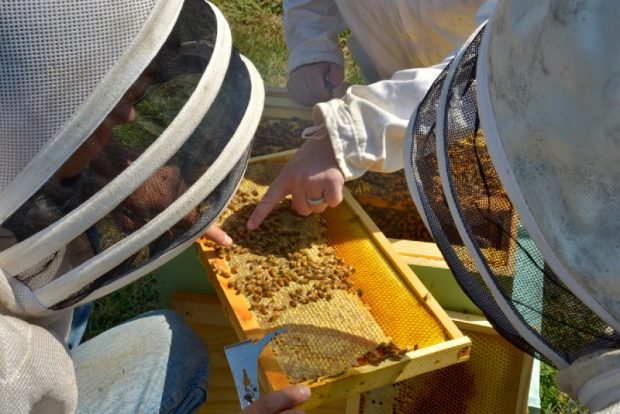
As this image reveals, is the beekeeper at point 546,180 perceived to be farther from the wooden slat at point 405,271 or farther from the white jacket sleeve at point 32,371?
the white jacket sleeve at point 32,371

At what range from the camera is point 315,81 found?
3.58 m

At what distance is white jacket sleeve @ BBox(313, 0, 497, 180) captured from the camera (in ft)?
8.86

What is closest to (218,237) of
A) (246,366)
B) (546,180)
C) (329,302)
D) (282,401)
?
(329,302)

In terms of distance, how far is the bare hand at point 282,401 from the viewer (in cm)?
193

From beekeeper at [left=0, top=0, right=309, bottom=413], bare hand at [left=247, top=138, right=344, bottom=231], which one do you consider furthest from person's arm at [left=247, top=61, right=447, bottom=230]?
beekeeper at [left=0, top=0, right=309, bottom=413]

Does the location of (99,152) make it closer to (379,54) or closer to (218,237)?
(218,237)

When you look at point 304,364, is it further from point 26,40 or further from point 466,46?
point 26,40

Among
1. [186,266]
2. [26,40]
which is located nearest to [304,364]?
[186,266]

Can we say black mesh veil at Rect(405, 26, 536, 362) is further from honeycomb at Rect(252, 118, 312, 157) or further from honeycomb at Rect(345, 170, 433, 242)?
honeycomb at Rect(252, 118, 312, 157)

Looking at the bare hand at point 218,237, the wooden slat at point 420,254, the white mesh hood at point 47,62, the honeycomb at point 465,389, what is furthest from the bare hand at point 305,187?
the white mesh hood at point 47,62

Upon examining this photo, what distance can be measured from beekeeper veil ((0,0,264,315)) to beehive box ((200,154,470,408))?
1.51 feet

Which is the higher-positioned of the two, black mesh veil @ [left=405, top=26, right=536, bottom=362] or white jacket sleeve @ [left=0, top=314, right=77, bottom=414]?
black mesh veil @ [left=405, top=26, right=536, bottom=362]

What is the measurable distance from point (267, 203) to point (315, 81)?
3.87ft

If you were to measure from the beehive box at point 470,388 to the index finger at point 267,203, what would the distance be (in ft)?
2.48
